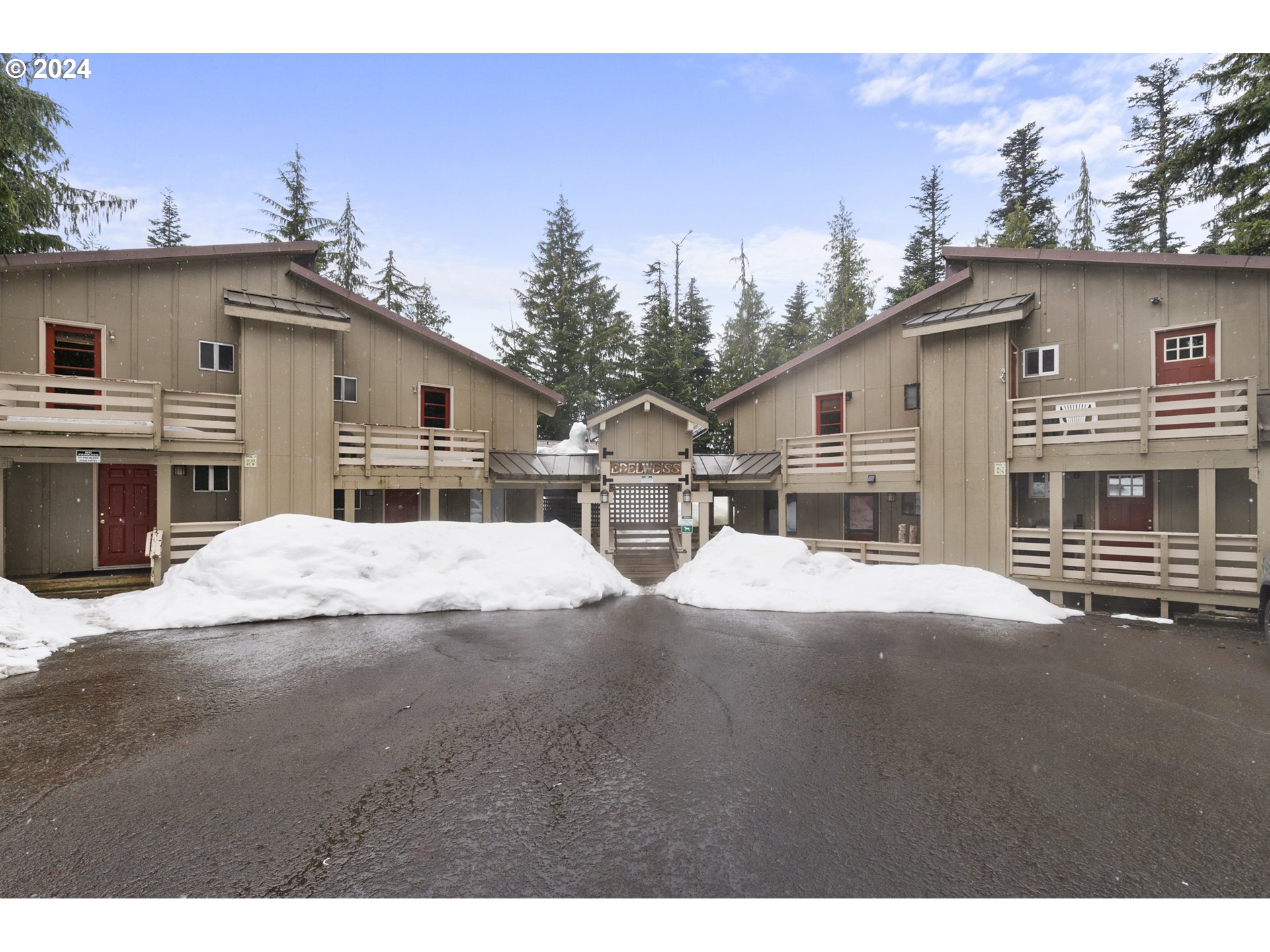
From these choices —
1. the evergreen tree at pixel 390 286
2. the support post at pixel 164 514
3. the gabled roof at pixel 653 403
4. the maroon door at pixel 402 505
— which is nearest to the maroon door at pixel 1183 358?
the gabled roof at pixel 653 403

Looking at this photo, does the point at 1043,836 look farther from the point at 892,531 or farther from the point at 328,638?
the point at 892,531

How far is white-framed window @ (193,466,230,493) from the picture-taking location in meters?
13.9

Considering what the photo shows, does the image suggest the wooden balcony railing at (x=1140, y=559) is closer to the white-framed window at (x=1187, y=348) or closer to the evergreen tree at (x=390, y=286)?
the white-framed window at (x=1187, y=348)

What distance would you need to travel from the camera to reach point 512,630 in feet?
28.6

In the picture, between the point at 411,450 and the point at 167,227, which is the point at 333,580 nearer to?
the point at 411,450

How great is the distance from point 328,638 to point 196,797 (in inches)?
179

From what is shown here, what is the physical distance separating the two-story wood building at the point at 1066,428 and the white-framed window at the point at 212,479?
571 inches

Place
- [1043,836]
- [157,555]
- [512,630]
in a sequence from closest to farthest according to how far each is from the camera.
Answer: [1043,836] < [512,630] < [157,555]

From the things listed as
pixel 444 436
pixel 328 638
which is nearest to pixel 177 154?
pixel 444 436

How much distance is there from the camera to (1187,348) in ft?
37.7

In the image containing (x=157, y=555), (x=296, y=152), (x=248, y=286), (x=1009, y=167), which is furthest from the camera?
(x=1009, y=167)

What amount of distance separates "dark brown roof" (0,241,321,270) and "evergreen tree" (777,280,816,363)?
978 inches

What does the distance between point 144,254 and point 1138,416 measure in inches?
834

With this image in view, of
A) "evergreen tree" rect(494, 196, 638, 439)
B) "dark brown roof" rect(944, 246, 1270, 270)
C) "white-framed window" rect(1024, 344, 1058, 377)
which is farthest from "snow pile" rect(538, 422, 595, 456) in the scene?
"white-framed window" rect(1024, 344, 1058, 377)
